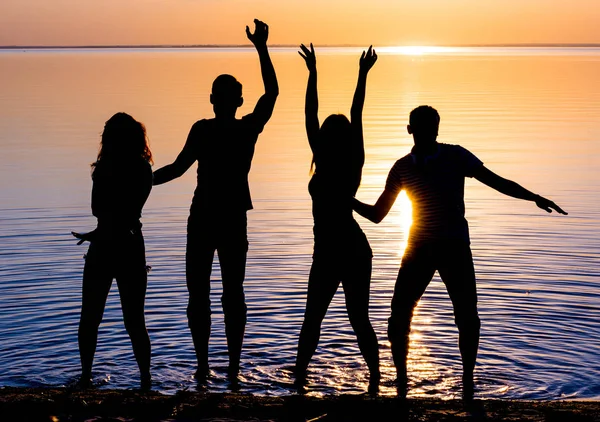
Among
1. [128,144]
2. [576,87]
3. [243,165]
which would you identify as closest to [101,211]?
[128,144]

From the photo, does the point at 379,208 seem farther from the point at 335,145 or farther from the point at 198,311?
the point at 198,311

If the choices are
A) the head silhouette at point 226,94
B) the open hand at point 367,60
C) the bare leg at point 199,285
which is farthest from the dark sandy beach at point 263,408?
the open hand at point 367,60

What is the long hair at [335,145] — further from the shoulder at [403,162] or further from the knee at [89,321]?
the knee at [89,321]

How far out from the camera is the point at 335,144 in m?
7.75

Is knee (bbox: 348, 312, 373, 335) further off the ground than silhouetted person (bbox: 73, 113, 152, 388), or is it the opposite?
silhouetted person (bbox: 73, 113, 152, 388)

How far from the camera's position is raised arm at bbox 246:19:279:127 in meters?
8.46

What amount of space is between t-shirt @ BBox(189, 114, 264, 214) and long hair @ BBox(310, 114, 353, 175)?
2.54ft

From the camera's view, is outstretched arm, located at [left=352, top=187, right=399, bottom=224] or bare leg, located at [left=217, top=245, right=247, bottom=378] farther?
bare leg, located at [left=217, top=245, right=247, bottom=378]

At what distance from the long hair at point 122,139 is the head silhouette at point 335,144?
1.35 metres

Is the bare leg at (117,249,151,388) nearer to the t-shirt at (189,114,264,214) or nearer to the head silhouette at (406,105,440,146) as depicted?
the t-shirt at (189,114,264,214)

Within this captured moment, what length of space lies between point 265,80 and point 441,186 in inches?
70.7

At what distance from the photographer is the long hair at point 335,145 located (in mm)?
7738

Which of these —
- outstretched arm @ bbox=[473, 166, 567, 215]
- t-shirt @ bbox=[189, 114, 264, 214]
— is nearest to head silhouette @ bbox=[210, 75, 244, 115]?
t-shirt @ bbox=[189, 114, 264, 214]

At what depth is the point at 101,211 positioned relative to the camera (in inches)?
313
